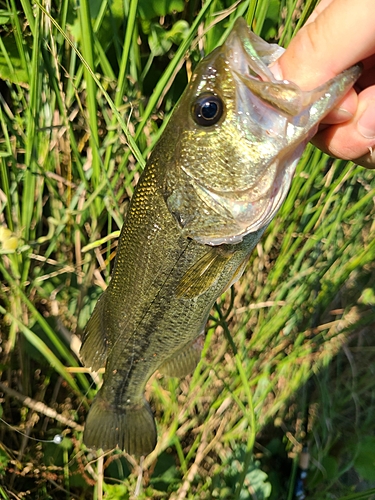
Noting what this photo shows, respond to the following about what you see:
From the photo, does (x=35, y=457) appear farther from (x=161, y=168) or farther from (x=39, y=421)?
(x=161, y=168)

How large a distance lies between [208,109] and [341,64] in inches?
11.6

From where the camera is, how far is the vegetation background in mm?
1333

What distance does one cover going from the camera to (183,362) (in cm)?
139

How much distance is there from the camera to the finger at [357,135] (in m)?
0.91

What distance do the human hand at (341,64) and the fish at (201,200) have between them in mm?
32

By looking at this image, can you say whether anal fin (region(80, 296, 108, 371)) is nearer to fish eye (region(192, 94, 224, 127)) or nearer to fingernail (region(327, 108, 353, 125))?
fish eye (region(192, 94, 224, 127))

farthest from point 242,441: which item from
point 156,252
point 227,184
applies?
point 227,184

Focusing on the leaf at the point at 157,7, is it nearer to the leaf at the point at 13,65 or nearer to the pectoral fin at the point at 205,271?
the leaf at the point at 13,65

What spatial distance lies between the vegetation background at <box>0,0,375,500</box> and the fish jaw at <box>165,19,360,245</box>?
0.27 m

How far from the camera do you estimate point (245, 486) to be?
1730 millimetres

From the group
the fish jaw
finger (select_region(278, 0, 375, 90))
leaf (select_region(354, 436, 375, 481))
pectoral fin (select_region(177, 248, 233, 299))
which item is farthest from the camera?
leaf (select_region(354, 436, 375, 481))

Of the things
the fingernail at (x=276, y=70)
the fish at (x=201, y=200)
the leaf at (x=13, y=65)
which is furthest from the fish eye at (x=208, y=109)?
the leaf at (x=13, y=65)

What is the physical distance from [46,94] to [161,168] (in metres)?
0.73

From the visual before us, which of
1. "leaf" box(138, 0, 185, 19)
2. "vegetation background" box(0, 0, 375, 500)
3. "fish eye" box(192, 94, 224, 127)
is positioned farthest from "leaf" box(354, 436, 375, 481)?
"leaf" box(138, 0, 185, 19)
